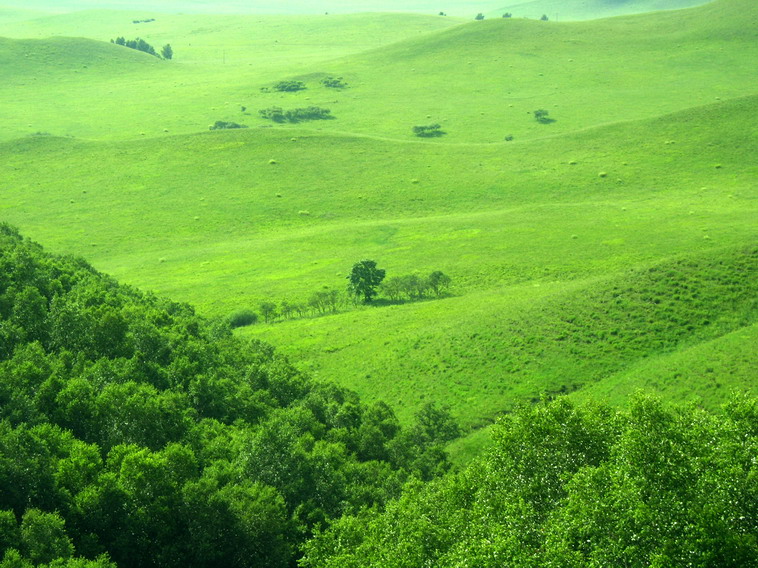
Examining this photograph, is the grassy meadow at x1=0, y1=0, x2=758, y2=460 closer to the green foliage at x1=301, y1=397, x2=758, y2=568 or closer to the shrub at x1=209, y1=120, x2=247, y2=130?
the shrub at x1=209, y1=120, x2=247, y2=130

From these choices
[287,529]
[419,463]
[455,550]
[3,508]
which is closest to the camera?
[455,550]

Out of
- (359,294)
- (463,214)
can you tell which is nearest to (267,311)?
(359,294)

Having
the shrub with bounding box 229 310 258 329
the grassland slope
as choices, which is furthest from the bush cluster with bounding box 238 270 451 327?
the grassland slope

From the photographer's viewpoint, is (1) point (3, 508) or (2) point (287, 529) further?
(2) point (287, 529)

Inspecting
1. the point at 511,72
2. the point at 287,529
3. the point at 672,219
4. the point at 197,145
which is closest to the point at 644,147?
the point at 672,219

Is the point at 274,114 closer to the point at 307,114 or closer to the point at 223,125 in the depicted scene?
the point at 307,114

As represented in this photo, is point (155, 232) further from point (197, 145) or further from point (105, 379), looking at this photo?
point (105, 379)
